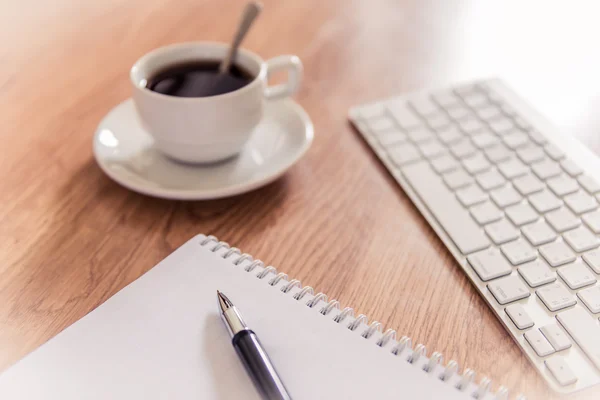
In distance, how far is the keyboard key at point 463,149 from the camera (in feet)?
1.97

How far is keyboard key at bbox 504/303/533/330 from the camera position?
0.42 m

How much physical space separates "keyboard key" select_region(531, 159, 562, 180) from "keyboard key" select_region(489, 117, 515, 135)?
69mm

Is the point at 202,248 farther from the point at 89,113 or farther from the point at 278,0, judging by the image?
the point at 278,0

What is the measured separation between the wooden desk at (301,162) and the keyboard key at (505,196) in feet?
0.25

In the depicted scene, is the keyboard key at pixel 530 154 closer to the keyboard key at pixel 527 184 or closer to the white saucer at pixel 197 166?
the keyboard key at pixel 527 184

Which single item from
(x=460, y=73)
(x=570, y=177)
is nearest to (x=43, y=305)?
(x=570, y=177)

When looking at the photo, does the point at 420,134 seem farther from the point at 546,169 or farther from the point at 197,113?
the point at 197,113

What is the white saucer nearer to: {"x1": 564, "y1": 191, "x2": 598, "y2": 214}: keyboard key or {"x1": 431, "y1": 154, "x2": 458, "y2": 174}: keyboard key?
{"x1": 431, "y1": 154, "x2": 458, "y2": 174}: keyboard key

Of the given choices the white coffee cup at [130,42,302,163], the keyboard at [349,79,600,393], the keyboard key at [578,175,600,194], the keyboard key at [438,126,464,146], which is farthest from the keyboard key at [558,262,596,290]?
the white coffee cup at [130,42,302,163]

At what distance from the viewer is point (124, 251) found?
1.68 feet

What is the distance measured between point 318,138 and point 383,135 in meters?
0.08

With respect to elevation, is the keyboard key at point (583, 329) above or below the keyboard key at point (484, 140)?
below

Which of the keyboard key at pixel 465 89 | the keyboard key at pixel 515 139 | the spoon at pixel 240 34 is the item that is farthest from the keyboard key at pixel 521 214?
the spoon at pixel 240 34

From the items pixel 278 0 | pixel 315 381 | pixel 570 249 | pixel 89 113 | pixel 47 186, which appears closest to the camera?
pixel 315 381
